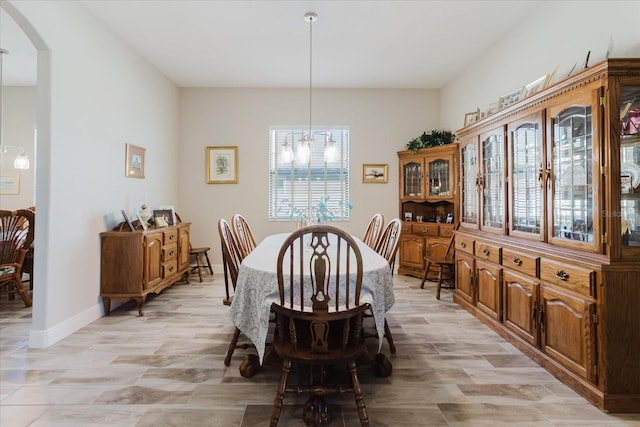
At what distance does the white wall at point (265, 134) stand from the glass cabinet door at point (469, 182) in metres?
1.62

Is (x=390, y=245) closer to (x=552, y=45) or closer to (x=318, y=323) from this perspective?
(x=318, y=323)

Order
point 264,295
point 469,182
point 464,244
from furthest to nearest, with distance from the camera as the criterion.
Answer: point 469,182 → point 464,244 → point 264,295

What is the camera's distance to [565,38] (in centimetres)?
275

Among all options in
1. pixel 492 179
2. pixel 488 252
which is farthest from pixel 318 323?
pixel 492 179

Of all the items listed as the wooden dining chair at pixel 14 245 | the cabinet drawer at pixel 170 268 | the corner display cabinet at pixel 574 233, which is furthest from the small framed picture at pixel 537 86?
the wooden dining chair at pixel 14 245

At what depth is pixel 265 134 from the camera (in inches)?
207

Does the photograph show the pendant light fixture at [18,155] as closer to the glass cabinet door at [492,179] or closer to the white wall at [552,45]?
the glass cabinet door at [492,179]

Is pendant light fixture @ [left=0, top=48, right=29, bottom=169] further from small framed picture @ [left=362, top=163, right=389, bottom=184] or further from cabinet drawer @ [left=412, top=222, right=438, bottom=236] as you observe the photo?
cabinet drawer @ [left=412, top=222, right=438, bottom=236]

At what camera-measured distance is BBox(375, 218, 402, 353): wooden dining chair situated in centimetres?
239

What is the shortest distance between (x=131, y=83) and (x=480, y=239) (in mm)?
4234

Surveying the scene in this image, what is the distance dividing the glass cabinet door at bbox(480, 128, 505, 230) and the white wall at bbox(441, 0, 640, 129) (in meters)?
0.71

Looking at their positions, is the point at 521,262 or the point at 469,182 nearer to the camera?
the point at 521,262

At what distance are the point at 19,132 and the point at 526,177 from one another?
6911mm

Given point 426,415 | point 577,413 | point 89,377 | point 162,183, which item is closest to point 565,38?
point 577,413
